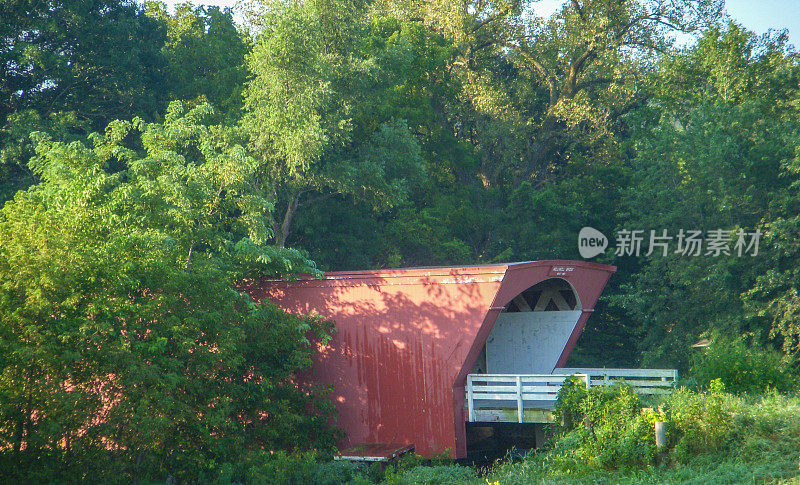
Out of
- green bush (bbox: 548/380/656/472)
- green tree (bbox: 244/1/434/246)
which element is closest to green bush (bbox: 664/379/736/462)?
green bush (bbox: 548/380/656/472)

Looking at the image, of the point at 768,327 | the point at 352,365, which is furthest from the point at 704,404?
Answer: the point at 768,327

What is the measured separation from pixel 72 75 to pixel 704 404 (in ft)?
75.2

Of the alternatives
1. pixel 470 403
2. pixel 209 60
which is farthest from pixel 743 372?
pixel 209 60

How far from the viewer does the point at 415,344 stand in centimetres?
1572

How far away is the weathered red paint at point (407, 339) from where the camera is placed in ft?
49.8

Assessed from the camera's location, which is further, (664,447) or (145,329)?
(145,329)

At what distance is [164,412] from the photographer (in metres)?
12.7

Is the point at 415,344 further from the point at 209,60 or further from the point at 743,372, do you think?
the point at 209,60

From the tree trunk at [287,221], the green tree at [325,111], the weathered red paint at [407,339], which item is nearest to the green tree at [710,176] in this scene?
the green tree at [325,111]

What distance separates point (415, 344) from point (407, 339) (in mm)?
215

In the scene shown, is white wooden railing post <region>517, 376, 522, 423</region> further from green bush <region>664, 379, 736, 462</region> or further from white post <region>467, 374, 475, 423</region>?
green bush <region>664, 379, 736, 462</region>

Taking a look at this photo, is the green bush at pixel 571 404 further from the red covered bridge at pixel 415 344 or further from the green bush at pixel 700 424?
the green bush at pixel 700 424

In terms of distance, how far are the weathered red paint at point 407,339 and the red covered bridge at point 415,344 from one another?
22 millimetres

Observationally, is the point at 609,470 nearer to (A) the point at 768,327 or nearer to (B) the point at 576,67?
(A) the point at 768,327
